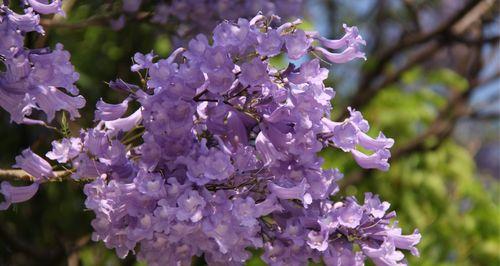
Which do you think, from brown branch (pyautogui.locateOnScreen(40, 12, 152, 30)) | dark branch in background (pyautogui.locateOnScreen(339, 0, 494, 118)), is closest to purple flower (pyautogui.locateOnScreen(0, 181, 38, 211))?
brown branch (pyautogui.locateOnScreen(40, 12, 152, 30))

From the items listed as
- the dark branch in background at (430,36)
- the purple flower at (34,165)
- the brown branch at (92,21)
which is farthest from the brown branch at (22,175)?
the dark branch in background at (430,36)

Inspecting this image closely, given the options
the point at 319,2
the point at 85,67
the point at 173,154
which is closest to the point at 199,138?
the point at 173,154

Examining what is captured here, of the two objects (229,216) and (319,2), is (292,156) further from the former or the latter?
(319,2)

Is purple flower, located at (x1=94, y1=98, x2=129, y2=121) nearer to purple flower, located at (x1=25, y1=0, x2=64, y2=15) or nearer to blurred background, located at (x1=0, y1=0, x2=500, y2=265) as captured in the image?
purple flower, located at (x1=25, y1=0, x2=64, y2=15)

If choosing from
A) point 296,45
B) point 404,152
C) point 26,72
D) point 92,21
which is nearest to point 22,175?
point 26,72

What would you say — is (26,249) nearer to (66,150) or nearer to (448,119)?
(66,150)
